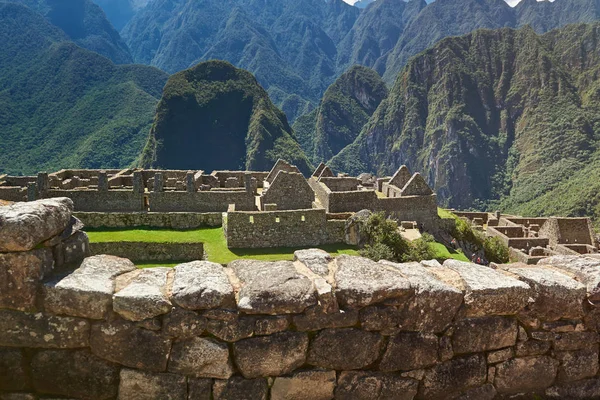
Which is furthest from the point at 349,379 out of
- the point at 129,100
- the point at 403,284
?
the point at 129,100

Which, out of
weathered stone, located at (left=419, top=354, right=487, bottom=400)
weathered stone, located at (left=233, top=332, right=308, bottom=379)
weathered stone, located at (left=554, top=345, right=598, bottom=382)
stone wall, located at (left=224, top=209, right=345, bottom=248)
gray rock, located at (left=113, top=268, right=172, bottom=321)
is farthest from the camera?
stone wall, located at (left=224, top=209, right=345, bottom=248)

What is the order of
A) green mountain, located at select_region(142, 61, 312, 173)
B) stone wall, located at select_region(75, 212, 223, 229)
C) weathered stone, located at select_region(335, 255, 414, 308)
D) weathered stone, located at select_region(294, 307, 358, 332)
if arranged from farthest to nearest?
green mountain, located at select_region(142, 61, 312, 173) → stone wall, located at select_region(75, 212, 223, 229) → weathered stone, located at select_region(335, 255, 414, 308) → weathered stone, located at select_region(294, 307, 358, 332)

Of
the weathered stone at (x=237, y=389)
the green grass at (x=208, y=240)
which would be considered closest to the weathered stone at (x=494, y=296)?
the weathered stone at (x=237, y=389)

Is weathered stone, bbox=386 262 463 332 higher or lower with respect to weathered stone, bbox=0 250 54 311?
lower

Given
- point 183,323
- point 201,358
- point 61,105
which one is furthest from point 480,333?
point 61,105

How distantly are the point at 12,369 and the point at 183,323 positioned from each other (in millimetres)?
1571

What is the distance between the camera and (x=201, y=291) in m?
4.09

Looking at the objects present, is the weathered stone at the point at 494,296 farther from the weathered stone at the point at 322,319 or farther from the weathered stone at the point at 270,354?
the weathered stone at the point at 270,354

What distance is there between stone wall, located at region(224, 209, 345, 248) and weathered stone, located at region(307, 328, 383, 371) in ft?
51.3

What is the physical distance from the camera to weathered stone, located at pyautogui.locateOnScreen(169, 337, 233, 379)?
13.3 ft

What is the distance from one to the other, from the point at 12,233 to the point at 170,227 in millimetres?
18615

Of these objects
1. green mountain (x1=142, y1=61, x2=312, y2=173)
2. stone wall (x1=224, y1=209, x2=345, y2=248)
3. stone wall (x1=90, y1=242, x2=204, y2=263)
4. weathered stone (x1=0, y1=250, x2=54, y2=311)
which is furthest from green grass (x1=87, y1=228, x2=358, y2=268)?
green mountain (x1=142, y1=61, x2=312, y2=173)

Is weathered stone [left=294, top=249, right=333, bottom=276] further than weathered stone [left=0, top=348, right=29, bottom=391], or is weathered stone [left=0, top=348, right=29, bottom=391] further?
weathered stone [left=294, top=249, right=333, bottom=276]

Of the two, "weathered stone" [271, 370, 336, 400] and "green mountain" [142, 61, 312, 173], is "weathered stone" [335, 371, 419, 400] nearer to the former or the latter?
"weathered stone" [271, 370, 336, 400]
